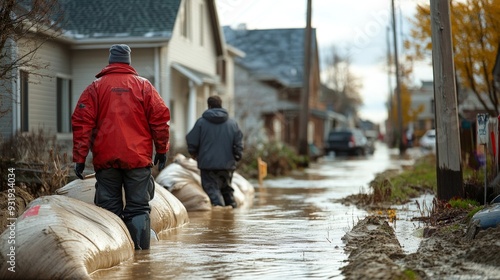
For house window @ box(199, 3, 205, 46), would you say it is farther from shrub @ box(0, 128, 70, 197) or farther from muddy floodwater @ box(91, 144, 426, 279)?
shrub @ box(0, 128, 70, 197)

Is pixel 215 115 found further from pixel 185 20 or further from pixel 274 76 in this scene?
pixel 274 76

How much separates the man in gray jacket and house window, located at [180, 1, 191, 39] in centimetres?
1313

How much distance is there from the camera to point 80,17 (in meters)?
23.7

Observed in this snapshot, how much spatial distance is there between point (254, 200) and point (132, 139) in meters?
7.70

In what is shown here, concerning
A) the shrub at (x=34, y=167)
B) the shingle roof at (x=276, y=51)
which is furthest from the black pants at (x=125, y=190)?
the shingle roof at (x=276, y=51)

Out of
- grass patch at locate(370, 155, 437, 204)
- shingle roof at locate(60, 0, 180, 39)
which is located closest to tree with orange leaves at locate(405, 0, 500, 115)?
grass patch at locate(370, 155, 437, 204)

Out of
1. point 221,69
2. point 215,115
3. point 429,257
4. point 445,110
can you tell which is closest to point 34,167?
point 215,115

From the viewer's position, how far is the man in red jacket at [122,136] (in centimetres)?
857

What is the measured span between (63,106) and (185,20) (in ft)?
21.7

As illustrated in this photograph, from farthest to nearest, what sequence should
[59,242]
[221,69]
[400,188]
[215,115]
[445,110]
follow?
[221,69], [400,188], [215,115], [445,110], [59,242]

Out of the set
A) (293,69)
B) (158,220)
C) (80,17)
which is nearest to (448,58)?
(158,220)

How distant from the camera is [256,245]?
30.8 ft

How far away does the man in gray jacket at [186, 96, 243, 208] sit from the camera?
45.9ft

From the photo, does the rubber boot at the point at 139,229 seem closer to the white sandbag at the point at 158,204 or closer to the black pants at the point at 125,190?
the black pants at the point at 125,190
